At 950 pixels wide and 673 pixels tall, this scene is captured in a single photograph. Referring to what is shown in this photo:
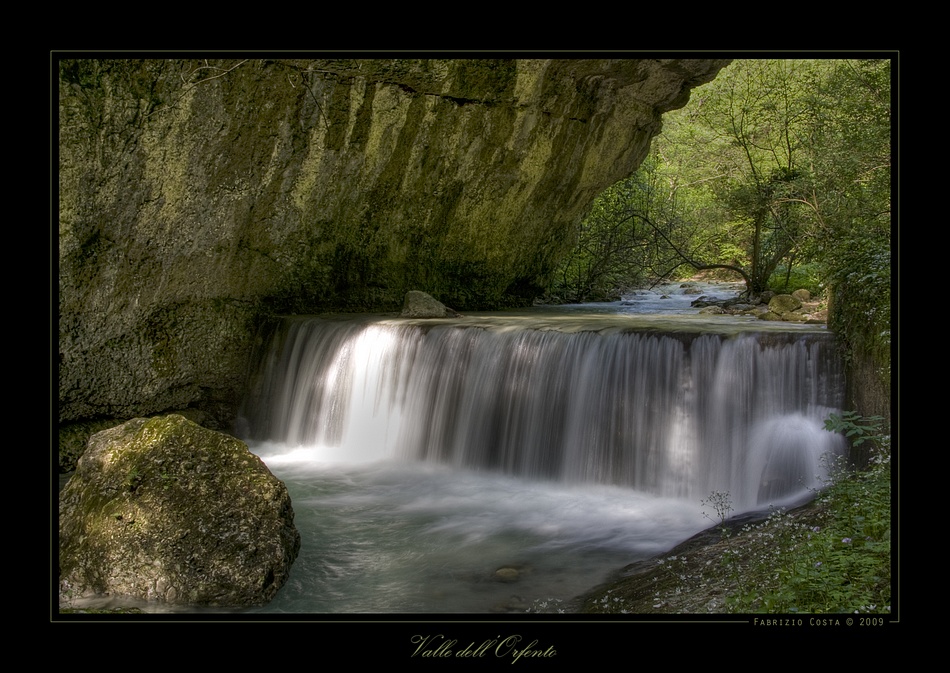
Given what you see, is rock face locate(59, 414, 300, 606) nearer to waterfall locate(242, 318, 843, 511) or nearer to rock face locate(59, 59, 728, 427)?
waterfall locate(242, 318, 843, 511)

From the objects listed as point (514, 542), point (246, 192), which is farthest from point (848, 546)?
point (246, 192)

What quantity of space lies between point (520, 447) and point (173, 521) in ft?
13.1

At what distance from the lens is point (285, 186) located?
958 centimetres

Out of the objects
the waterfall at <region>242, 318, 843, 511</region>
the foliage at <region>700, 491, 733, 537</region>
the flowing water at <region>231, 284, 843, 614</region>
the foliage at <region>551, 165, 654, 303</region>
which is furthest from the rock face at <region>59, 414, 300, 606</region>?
the foliage at <region>551, 165, 654, 303</region>

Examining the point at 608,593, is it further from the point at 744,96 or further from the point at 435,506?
the point at 744,96

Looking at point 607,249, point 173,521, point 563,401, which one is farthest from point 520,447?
point 607,249

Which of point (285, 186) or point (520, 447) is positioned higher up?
point (285, 186)

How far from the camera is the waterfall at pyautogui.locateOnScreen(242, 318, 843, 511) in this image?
6910 millimetres

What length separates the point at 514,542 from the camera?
6.20 metres

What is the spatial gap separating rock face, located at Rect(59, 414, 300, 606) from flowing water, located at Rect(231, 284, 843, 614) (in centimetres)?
40

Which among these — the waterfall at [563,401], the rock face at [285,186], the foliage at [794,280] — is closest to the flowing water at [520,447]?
the waterfall at [563,401]

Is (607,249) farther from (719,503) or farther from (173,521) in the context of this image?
(173,521)

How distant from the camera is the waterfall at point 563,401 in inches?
272

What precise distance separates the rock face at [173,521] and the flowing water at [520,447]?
15.7 inches
